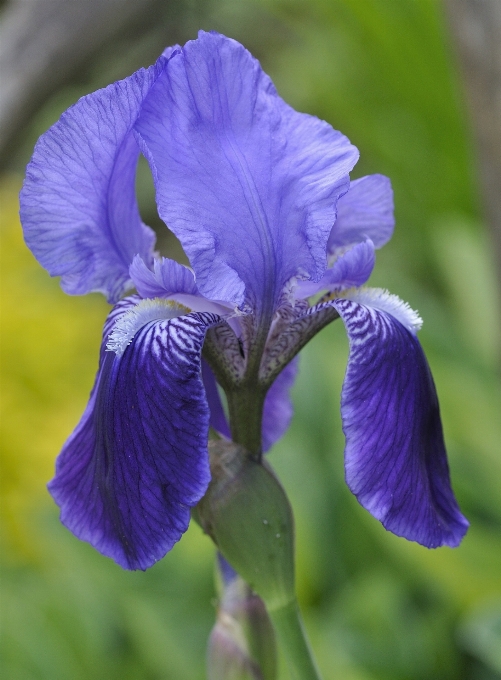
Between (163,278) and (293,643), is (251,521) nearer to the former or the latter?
(293,643)

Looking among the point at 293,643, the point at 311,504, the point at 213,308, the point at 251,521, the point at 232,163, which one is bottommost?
the point at 311,504

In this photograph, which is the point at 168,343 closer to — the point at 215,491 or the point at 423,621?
the point at 215,491

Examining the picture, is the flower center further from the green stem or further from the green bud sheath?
the green stem

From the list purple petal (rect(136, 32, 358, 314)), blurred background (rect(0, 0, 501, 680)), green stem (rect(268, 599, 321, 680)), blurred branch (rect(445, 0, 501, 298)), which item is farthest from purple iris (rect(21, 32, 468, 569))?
blurred branch (rect(445, 0, 501, 298))

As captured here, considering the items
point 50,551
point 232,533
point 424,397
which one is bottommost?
point 50,551

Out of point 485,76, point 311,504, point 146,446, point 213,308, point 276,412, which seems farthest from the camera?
point 311,504

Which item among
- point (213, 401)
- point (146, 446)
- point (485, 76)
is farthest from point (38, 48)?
point (146, 446)

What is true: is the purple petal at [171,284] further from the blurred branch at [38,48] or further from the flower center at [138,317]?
the blurred branch at [38,48]

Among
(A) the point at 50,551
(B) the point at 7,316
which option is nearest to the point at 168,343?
(A) the point at 50,551
